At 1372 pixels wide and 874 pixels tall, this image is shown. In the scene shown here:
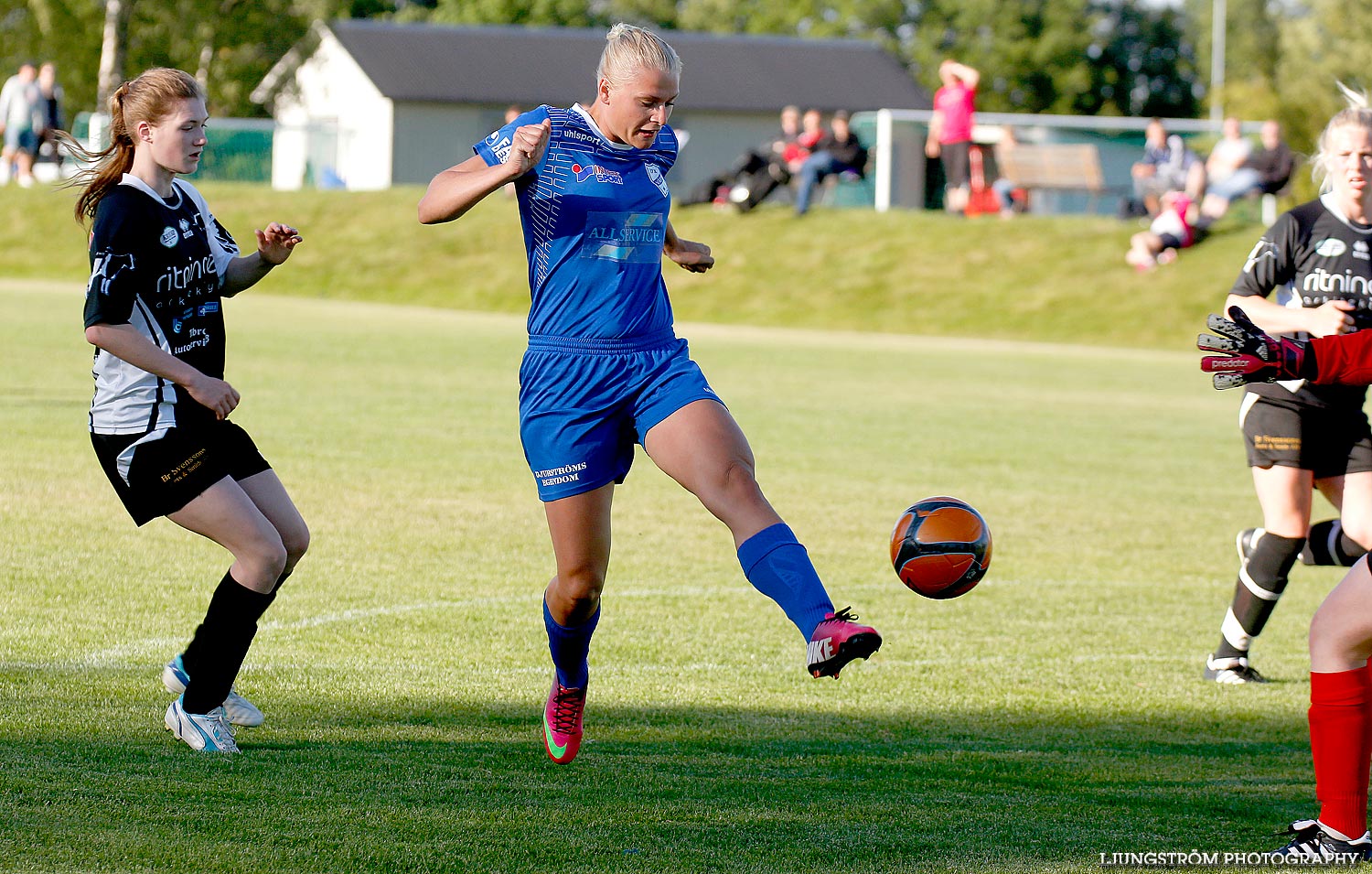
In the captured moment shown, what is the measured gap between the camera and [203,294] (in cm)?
552

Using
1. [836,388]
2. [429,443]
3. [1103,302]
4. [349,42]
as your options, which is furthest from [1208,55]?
[429,443]

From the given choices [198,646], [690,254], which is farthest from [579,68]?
[198,646]

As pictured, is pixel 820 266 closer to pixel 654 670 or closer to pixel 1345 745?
pixel 654 670

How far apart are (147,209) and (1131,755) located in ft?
12.2

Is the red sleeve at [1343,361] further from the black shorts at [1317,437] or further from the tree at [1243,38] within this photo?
the tree at [1243,38]

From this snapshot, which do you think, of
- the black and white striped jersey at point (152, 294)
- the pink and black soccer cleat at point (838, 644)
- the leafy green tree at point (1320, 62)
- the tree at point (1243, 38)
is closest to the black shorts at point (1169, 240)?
the leafy green tree at point (1320, 62)

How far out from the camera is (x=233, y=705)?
574cm

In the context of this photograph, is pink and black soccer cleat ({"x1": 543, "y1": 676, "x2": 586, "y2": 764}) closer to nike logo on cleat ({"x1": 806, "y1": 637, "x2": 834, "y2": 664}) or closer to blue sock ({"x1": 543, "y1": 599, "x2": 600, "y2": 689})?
blue sock ({"x1": 543, "y1": 599, "x2": 600, "y2": 689})

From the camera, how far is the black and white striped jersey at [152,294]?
5215 millimetres

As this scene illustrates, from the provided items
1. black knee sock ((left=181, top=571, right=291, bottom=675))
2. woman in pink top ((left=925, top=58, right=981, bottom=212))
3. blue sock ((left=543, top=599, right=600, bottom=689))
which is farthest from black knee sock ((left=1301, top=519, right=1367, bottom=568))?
woman in pink top ((left=925, top=58, right=981, bottom=212))

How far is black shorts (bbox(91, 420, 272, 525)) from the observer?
5.37 m

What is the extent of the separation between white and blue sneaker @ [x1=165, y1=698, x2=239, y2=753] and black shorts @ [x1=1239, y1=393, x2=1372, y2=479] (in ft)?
14.2

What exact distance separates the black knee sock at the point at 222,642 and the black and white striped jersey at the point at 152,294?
0.57 metres

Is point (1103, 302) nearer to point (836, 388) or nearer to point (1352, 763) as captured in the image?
point (836, 388)
